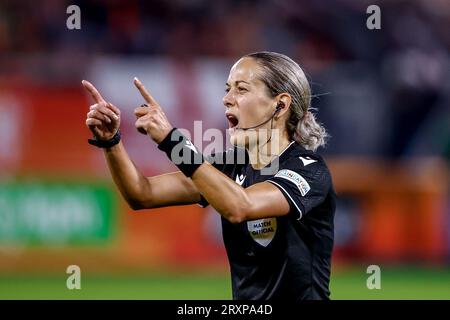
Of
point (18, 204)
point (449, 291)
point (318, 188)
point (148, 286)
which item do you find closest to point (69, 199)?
point (18, 204)

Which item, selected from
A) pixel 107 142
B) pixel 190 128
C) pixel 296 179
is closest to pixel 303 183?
pixel 296 179

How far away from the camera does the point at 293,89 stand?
4969mm

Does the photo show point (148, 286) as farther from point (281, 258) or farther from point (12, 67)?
point (281, 258)

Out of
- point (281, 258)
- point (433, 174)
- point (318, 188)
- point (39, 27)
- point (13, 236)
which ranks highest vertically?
point (39, 27)

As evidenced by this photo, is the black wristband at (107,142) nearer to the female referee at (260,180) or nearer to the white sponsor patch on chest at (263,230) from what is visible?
the female referee at (260,180)

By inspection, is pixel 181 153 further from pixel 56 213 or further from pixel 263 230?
pixel 56 213

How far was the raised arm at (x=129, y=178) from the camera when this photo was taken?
15.8 ft

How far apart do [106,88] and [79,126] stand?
3.19 feet

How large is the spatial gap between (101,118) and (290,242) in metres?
1.20

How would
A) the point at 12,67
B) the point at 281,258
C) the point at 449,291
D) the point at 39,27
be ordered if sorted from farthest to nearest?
the point at 39,27
the point at 12,67
the point at 449,291
the point at 281,258

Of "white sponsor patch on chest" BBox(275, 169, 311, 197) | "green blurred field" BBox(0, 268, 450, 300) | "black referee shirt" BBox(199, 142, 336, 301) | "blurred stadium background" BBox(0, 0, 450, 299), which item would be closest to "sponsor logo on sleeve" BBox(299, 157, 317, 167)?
"black referee shirt" BBox(199, 142, 336, 301)

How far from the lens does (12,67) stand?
12.0m

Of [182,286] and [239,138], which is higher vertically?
[182,286]

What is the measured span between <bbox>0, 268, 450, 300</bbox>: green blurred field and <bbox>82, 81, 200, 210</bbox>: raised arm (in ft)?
15.7
